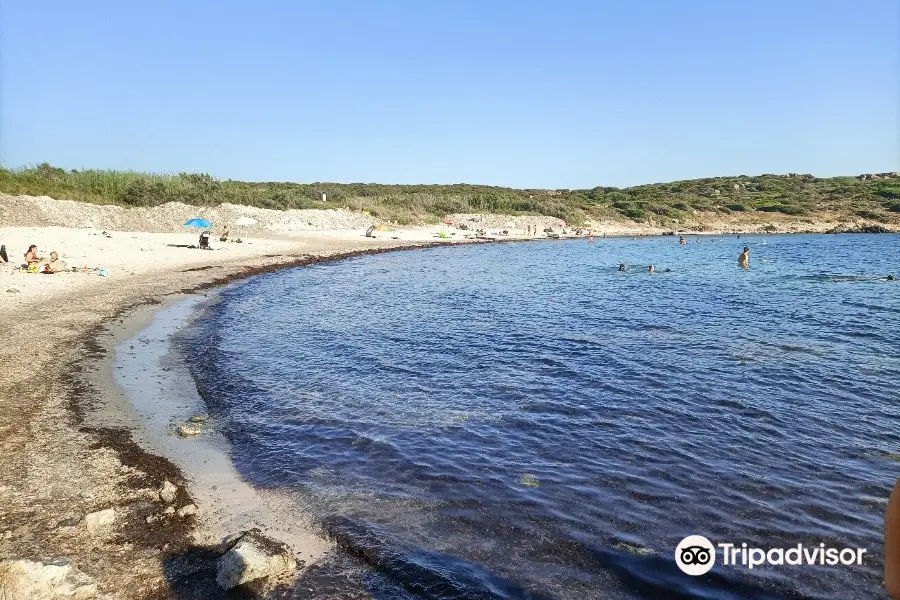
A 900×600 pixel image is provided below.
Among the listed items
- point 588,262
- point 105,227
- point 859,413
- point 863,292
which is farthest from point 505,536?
point 105,227

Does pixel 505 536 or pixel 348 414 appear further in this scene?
pixel 348 414

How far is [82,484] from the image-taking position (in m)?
8.02

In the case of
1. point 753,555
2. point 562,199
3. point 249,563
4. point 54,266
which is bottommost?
point 753,555

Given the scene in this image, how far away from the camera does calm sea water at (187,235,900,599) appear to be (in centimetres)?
680

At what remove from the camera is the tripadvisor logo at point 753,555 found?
22.2 feet

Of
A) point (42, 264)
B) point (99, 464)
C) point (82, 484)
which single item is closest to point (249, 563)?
point (82, 484)

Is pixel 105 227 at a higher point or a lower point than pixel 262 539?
higher

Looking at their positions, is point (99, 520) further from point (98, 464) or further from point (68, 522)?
point (98, 464)

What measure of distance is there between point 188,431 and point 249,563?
5.02m

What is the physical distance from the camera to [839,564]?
6742 mm

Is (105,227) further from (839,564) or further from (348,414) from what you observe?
(839,564)

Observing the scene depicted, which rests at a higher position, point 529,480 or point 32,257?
point 32,257

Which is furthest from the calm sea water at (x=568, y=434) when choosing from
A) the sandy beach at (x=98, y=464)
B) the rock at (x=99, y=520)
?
the rock at (x=99, y=520)

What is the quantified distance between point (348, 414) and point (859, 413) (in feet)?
33.5
